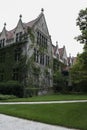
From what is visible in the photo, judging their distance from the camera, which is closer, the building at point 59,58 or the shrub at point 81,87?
the shrub at point 81,87

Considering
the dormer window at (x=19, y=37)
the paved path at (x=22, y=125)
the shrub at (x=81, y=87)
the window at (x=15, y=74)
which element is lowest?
the paved path at (x=22, y=125)

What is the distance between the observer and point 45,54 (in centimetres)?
4025

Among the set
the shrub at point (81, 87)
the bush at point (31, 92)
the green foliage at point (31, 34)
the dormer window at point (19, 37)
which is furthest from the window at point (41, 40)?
the shrub at point (81, 87)

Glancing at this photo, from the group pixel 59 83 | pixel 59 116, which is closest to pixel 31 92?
pixel 59 83

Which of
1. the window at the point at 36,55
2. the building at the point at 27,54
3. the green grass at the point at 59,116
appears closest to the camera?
the green grass at the point at 59,116

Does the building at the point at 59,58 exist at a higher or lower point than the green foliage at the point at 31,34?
lower

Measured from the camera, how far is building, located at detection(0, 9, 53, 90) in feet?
113

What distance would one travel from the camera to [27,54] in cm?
3491

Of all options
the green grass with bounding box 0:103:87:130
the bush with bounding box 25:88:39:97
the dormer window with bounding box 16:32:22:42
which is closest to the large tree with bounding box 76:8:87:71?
the green grass with bounding box 0:103:87:130

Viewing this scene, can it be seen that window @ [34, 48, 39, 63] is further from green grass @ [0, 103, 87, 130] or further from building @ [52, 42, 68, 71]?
green grass @ [0, 103, 87, 130]

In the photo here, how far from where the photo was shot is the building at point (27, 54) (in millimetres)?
34594

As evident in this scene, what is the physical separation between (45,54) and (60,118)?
90.4 ft

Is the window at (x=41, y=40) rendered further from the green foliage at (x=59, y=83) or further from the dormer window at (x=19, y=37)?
the green foliage at (x=59, y=83)

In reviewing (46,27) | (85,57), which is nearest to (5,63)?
(46,27)
